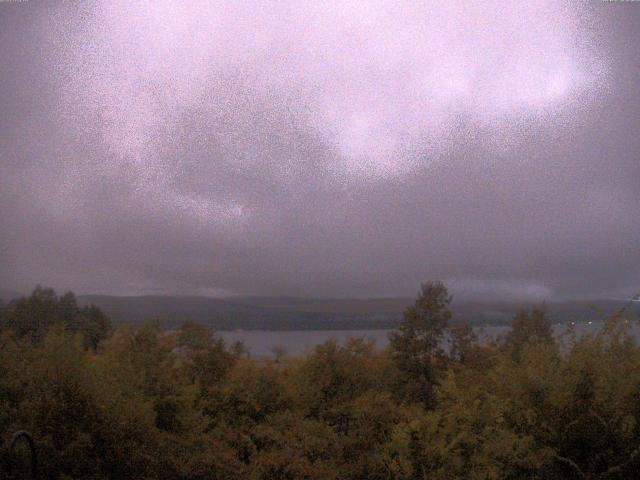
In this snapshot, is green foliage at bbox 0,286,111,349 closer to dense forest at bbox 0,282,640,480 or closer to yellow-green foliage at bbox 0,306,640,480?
dense forest at bbox 0,282,640,480

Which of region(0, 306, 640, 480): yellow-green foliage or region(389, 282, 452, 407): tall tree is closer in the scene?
region(0, 306, 640, 480): yellow-green foliage

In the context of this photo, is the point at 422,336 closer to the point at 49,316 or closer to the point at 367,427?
the point at 367,427

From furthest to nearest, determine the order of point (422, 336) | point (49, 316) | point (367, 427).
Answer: point (49, 316) → point (422, 336) → point (367, 427)

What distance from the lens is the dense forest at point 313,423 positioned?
34.9 ft

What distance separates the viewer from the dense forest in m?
10.6

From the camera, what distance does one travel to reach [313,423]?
746 inches

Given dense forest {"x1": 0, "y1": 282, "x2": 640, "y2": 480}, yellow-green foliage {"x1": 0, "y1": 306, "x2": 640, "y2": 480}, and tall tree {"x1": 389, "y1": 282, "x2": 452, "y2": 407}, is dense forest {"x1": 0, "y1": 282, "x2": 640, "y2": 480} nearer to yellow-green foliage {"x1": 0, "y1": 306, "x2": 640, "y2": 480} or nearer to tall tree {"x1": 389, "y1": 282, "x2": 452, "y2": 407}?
yellow-green foliage {"x1": 0, "y1": 306, "x2": 640, "y2": 480}

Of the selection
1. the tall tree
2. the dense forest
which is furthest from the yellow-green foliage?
the tall tree

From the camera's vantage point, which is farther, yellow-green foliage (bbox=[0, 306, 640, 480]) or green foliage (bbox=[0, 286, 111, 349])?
green foliage (bbox=[0, 286, 111, 349])

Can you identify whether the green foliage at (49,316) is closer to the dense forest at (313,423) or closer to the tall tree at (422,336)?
the dense forest at (313,423)

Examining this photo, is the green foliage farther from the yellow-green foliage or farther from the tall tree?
the tall tree

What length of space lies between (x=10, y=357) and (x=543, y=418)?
12.0m

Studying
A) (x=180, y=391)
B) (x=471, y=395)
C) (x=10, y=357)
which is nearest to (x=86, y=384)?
(x=10, y=357)

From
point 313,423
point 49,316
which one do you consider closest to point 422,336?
point 313,423
